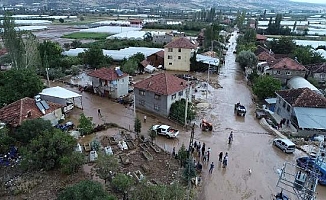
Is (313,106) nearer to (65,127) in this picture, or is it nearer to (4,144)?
(65,127)

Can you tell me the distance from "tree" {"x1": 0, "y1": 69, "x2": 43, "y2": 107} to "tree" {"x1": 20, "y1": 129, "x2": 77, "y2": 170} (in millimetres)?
Result: 9492

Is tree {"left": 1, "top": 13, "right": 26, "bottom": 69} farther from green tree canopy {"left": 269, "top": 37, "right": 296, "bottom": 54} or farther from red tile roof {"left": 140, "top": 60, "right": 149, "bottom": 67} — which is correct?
green tree canopy {"left": 269, "top": 37, "right": 296, "bottom": 54}

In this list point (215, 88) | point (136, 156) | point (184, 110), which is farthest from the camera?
point (215, 88)

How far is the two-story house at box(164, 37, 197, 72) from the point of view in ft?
149

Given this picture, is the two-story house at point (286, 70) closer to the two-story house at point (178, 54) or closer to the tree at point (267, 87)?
the tree at point (267, 87)

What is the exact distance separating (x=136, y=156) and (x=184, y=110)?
7.97m

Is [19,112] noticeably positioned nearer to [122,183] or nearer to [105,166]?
[105,166]

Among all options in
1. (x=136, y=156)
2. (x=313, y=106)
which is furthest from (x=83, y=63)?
(x=313, y=106)

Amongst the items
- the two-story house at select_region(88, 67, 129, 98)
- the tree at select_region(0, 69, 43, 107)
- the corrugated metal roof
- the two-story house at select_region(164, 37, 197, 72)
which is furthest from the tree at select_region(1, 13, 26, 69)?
the corrugated metal roof

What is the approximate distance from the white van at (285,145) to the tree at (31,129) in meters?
17.0

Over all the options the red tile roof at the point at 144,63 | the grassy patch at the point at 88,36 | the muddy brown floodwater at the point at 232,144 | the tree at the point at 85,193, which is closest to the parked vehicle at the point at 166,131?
the muddy brown floodwater at the point at 232,144

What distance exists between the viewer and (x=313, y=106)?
2584cm

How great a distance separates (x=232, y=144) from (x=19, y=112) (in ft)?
55.3

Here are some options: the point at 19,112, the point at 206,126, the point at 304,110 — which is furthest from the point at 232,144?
the point at 19,112
